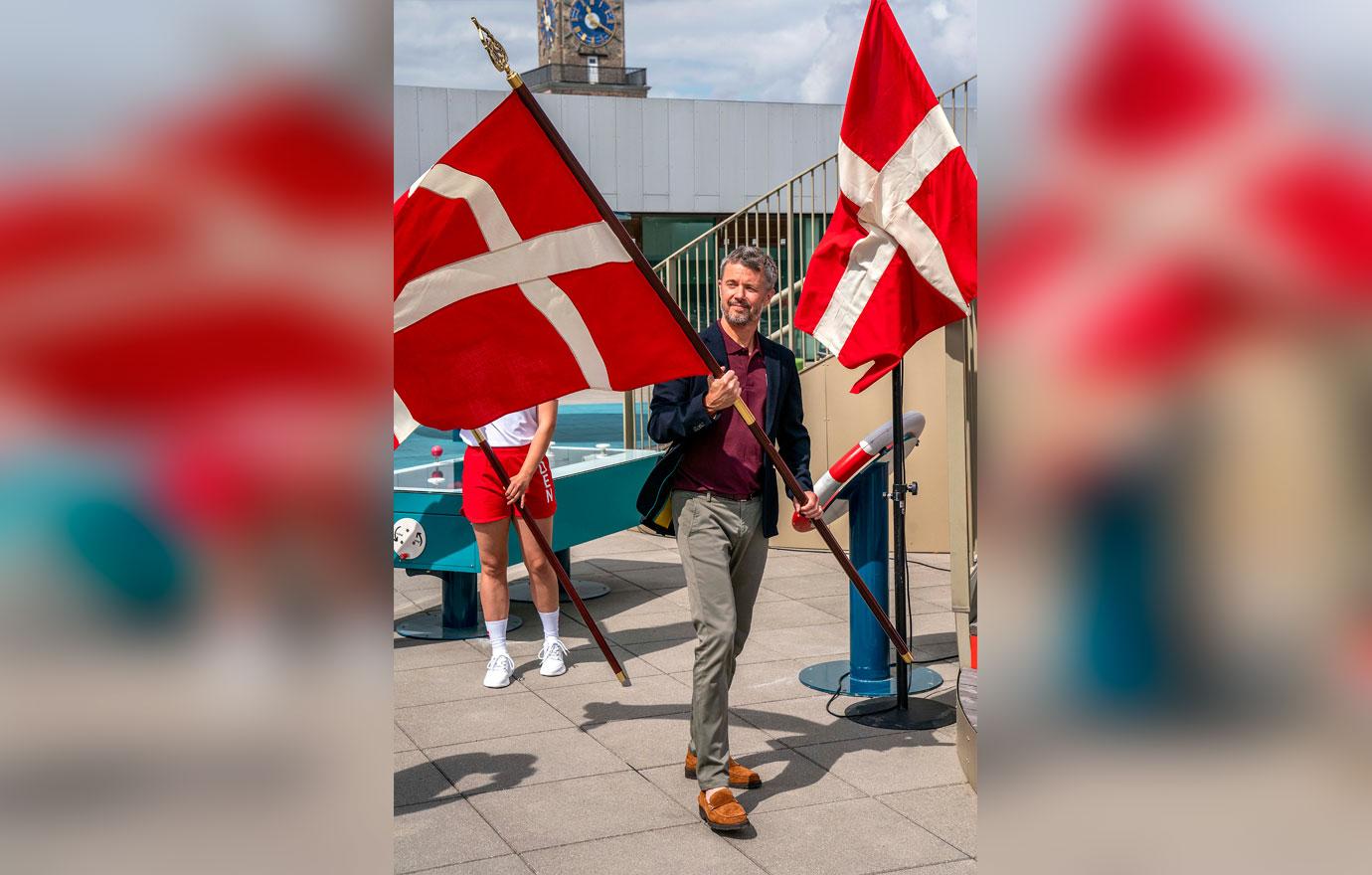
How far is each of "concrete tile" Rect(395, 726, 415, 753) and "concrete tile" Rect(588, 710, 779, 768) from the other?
81 cm

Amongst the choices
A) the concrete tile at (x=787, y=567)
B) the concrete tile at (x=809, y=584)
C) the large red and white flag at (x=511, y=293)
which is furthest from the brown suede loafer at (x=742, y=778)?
the concrete tile at (x=787, y=567)

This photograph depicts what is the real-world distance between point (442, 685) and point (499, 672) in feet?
1.03

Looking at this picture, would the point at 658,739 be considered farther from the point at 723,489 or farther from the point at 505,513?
the point at 505,513

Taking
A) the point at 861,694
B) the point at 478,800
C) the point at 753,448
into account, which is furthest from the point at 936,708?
the point at 478,800

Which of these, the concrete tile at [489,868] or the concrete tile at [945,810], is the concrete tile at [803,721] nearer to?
the concrete tile at [945,810]

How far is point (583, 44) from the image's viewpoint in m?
97.4

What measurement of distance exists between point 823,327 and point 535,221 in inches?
69.8

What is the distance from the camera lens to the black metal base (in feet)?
19.0

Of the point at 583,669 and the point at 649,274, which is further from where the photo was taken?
the point at 583,669

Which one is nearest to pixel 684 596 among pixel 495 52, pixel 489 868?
pixel 489 868

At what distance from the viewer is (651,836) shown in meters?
4.54

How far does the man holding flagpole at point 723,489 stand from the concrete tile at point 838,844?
0.72 feet
